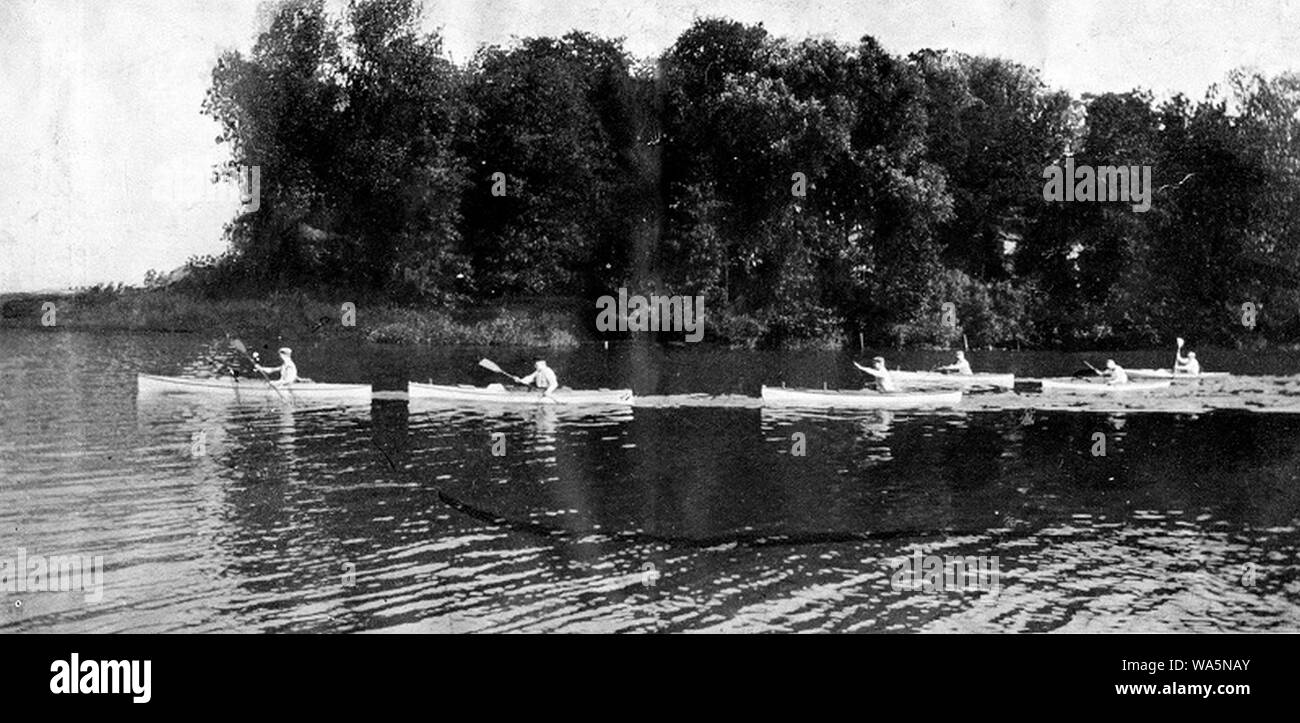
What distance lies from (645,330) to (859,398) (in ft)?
23.9

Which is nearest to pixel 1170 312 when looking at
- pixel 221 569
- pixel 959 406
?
pixel 959 406

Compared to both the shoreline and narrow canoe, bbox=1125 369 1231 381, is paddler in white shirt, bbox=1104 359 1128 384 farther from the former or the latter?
the shoreline

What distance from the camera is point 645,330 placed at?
29750 mm

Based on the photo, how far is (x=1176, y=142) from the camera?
25.2 m

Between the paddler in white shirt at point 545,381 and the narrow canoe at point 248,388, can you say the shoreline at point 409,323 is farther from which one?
the paddler in white shirt at point 545,381

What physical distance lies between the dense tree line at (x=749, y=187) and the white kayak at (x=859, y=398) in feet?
16.0

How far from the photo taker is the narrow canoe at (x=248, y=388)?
22812 millimetres

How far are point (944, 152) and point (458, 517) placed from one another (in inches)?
1008

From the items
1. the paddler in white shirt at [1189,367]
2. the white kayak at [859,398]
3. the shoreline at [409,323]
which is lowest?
the white kayak at [859,398]

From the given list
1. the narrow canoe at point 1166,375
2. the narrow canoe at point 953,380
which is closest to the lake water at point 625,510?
the narrow canoe at point 953,380

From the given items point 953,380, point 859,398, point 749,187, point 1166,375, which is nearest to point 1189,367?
point 1166,375

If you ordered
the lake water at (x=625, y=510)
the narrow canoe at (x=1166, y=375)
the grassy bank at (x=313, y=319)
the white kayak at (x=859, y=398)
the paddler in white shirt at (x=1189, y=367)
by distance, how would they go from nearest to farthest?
the lake water at (x=625, y=510) < the grassy bank at (x=313, y=319) < the white kayak at (x=859, y=398) < the narrow canoe at (x=1166, y=375) < the paddler in white shirt at (x=1189, y=367)
